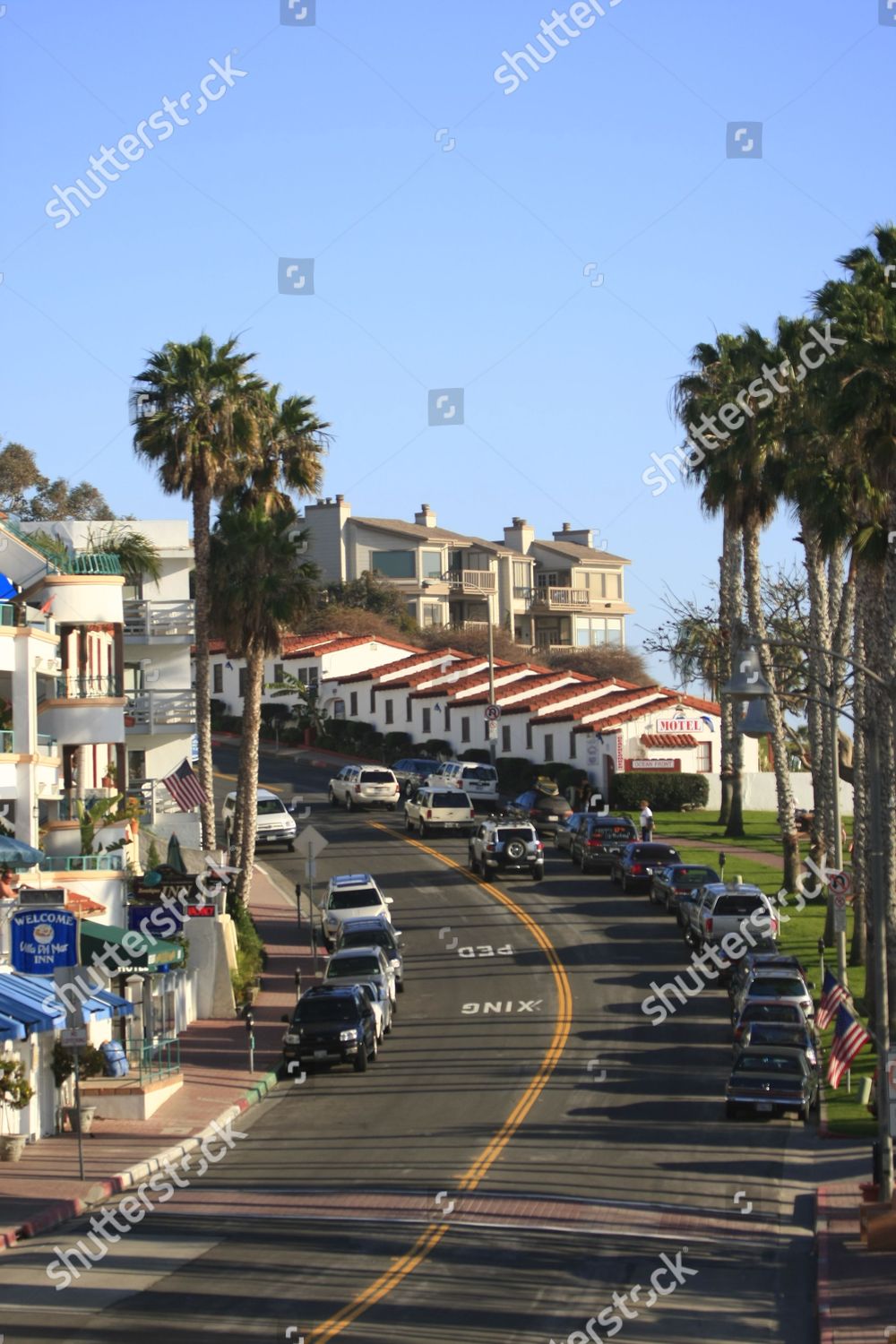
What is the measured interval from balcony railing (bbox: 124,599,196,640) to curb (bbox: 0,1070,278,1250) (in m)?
23.8

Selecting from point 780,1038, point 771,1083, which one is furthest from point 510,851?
point 771,1083

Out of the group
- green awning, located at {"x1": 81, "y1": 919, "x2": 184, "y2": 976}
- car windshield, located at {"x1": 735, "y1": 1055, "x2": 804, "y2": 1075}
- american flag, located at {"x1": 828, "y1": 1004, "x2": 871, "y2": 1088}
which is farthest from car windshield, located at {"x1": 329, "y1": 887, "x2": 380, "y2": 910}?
american flag, located at {"x1": 828, "y1": 1004, "x2": 871, "y2": 1088}

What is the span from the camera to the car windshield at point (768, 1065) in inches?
1161

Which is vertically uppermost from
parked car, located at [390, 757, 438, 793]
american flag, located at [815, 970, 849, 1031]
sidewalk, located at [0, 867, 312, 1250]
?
parked car, located at [390, 757, 438, 793]

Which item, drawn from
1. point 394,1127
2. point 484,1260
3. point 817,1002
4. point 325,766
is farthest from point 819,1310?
point 325,766

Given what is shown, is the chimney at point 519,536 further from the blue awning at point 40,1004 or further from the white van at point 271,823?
the blue awning at point 40,1004

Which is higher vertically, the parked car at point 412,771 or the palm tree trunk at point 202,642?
the palm tree trunk at point 202,642

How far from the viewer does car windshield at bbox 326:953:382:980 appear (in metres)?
37.5

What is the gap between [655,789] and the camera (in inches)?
2635

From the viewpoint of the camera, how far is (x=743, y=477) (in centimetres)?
5053

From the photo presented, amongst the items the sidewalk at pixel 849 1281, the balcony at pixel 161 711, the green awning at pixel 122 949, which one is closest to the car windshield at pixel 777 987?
the sidewalk at pixel 849 1281

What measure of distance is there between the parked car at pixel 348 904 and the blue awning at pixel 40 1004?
1078 centimetres

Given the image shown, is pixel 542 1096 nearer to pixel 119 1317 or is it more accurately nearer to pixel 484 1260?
pixel 484 1260

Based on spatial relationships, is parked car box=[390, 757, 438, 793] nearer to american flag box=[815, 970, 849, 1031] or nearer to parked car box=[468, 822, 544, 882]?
parked car box=[468, 822, 544, 882]
